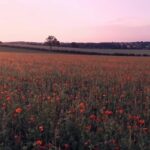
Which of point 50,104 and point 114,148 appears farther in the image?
point 50,104

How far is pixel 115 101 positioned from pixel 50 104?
1736mm

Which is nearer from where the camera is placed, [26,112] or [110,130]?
[110,130]

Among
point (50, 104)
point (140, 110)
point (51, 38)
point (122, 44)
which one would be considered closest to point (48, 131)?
point (50, 104)

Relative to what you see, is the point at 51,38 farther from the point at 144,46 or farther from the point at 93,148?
the point at 93,148

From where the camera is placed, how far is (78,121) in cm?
510

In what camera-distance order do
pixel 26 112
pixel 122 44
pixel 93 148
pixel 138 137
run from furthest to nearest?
pixel 122 44, pixel 26 112, pixel 138 137, pixel 93 148

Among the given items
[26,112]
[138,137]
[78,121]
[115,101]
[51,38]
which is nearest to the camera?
[138,137]

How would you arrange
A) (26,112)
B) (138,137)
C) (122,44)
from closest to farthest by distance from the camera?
(138,137), (26,112), (122,44)

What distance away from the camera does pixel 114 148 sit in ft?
14.0

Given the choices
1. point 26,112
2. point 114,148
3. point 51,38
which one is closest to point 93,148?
point 114,148

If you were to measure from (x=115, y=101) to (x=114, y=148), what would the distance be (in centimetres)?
295

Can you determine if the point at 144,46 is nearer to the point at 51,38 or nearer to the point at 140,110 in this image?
the point at 51,38

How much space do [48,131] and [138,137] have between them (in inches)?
52.0

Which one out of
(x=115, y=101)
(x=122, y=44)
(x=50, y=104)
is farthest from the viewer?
(x=122, y=44)
